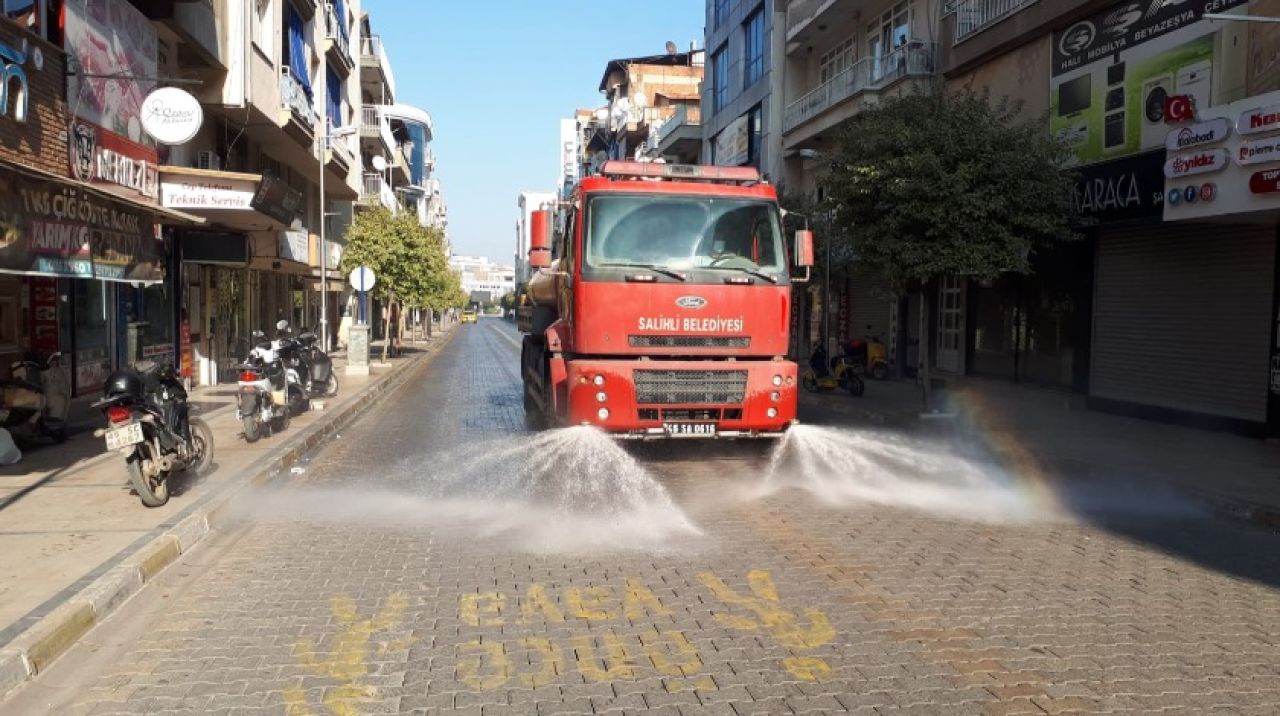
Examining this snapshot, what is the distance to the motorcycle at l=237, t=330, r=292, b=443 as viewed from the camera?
35.9 feet

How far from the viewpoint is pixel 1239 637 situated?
4750 mm

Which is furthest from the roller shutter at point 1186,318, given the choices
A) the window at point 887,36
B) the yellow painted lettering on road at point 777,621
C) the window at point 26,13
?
the window at point 26,13

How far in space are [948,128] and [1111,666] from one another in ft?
36.6

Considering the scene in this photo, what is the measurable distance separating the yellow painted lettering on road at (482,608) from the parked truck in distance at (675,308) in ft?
12.4

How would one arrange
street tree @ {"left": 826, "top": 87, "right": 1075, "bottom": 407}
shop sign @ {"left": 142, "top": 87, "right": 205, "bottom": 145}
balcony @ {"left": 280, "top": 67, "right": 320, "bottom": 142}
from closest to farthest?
1. shop sign @ {"left": 142, "top": 87, "right": 205, "bottom": 145}
2. street tree @ {"left": 826, "top": 87, "right": 1075, "bottom": 407}
3. balcony @ {"left": 280, "top": 67, "right": 320, "bottom": 142}

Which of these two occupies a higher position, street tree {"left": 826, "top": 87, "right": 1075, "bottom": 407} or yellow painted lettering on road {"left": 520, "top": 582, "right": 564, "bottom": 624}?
street tree {"left": 826, "top": 87, "right": 1075, "bottom": 407}

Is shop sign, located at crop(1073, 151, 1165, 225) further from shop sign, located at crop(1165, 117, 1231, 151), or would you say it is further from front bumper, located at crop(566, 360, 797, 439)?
front bumper, located at crop(566, 360, 797, 439)

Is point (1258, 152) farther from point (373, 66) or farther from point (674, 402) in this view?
point (373, 66)

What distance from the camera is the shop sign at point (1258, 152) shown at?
32.4 ft

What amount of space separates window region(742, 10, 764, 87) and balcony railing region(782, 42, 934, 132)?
21.4 feet

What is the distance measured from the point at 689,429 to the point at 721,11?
33024 millimetres

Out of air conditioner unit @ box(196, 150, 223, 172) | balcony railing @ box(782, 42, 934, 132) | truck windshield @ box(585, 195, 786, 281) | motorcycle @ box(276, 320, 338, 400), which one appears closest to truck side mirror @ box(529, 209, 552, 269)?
truck windshield @ box(585, 195, 786, 281)

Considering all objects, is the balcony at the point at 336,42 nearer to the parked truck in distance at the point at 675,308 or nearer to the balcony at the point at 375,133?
the balcony at the point at 375,133

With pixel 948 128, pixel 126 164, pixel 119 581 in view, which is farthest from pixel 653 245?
pixel 126 164
